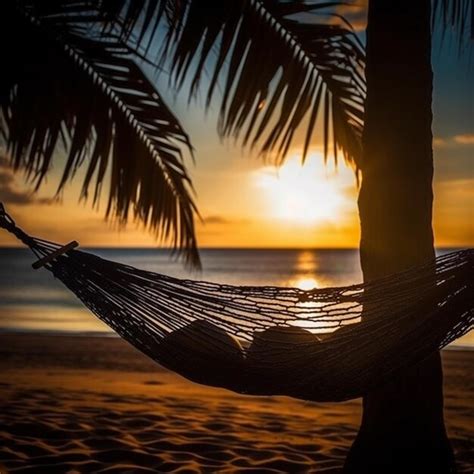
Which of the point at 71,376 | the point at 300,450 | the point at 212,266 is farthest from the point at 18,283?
the point at 300,450

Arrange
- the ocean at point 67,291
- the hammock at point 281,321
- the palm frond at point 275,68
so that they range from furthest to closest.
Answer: the ocean at point 67,291
the palm frond at point 275,68
the hammock at point 281,321

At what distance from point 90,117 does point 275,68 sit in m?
0.83

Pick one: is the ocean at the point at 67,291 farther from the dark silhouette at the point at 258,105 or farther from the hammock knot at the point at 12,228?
the hammock knot at the point at 12,228

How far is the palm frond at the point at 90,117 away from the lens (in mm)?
2809

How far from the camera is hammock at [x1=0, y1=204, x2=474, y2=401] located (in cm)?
161

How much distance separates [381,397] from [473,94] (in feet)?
3.77

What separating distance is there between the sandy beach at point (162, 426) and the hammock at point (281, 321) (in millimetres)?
887

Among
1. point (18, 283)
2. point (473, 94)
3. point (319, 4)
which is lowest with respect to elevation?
point (18, 283)

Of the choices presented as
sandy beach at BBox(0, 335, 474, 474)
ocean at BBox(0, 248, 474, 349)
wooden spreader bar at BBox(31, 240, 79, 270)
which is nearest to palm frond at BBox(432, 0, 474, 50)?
wooden spreader bar at BBox(31, 240, 79, 270)

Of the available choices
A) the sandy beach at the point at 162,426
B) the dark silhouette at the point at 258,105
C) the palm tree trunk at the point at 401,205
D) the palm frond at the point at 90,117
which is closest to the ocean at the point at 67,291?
the sandy beach at the point at 162,426

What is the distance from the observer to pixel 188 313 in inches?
72.6

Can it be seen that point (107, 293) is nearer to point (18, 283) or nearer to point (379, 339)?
point (379, 339)

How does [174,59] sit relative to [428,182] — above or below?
above

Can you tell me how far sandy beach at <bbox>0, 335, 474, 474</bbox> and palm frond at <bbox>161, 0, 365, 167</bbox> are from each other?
1.25 m
